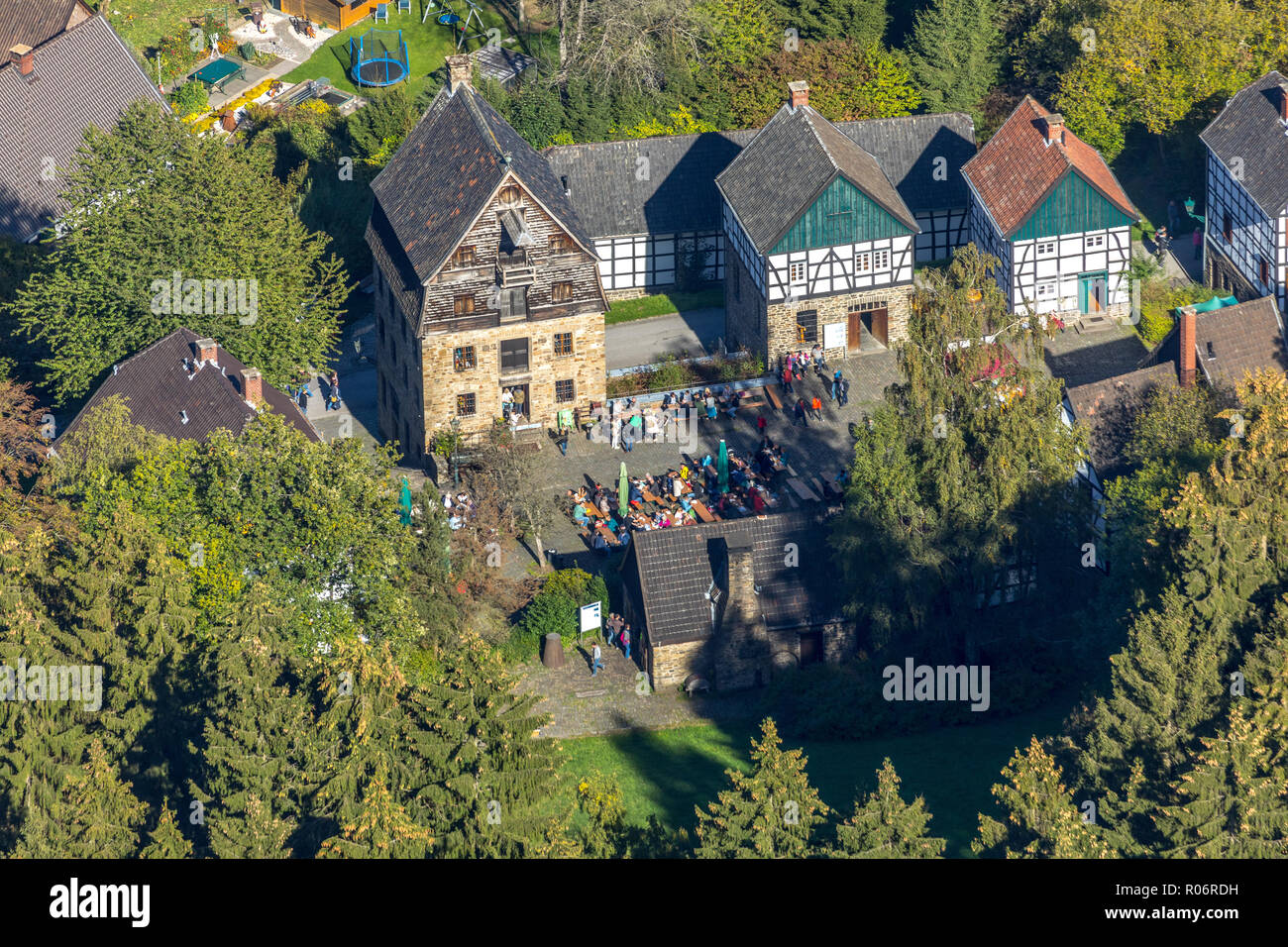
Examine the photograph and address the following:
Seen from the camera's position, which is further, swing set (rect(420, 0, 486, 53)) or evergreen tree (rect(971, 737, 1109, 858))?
swing set (rect(420, 0, 486, 53))

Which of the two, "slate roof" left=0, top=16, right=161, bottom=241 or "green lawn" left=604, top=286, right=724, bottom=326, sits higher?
"slate roof" left=0, top=16, right=161, bottom=241

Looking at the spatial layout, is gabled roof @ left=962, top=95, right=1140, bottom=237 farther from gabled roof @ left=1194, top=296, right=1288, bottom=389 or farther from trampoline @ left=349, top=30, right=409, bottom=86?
trampoline @ left=349, top=30, right=409, bottom=86

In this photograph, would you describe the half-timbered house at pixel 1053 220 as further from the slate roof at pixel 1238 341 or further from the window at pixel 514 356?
the window at pixel 514 356

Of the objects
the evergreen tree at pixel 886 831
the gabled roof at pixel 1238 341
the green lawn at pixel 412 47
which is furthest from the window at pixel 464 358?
the evergreen tree at pixel 886 831

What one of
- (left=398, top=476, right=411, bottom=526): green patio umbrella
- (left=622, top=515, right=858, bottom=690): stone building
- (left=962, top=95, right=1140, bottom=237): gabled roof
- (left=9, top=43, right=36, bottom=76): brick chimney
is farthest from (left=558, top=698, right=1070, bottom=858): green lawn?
(left=9, top=43, right=36, bottom=76): brick chimney

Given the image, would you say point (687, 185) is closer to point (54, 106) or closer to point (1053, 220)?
point (1053, 220)

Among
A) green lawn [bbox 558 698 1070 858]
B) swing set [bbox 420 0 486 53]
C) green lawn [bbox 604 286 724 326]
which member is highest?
swing set [bbox 420 0 486 53]

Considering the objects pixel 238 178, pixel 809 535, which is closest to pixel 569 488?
pixel 809 535

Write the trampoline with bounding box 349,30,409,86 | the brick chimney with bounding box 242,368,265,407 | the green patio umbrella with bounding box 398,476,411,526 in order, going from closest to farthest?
the green patio umbrella with bounding box 398,476,411,526 < the brick chimney with bounding box 242,368,265,407 < the trampoline with bounding box 349,30,409,86
